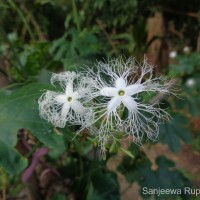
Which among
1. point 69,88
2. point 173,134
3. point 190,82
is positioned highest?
point 190,82

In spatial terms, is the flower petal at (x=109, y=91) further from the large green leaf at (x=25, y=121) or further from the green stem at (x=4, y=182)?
the green stem at (x=4, y=182)

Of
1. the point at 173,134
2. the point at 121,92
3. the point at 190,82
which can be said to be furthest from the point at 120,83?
A: the point at 190,82

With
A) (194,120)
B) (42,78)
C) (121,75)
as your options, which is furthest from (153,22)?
(121,75)

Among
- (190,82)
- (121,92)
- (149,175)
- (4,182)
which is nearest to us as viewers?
(121,92)

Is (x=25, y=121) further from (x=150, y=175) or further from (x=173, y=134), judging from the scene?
(x=173, y=134)

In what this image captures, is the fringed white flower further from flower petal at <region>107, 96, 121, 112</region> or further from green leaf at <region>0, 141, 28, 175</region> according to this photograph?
green leaf at <region>0, 141, 28, 175</region>

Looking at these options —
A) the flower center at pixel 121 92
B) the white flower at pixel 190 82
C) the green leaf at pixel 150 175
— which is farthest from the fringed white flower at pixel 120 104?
the white flower at pixel 190 82

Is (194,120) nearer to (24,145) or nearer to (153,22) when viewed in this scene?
(153,22)
